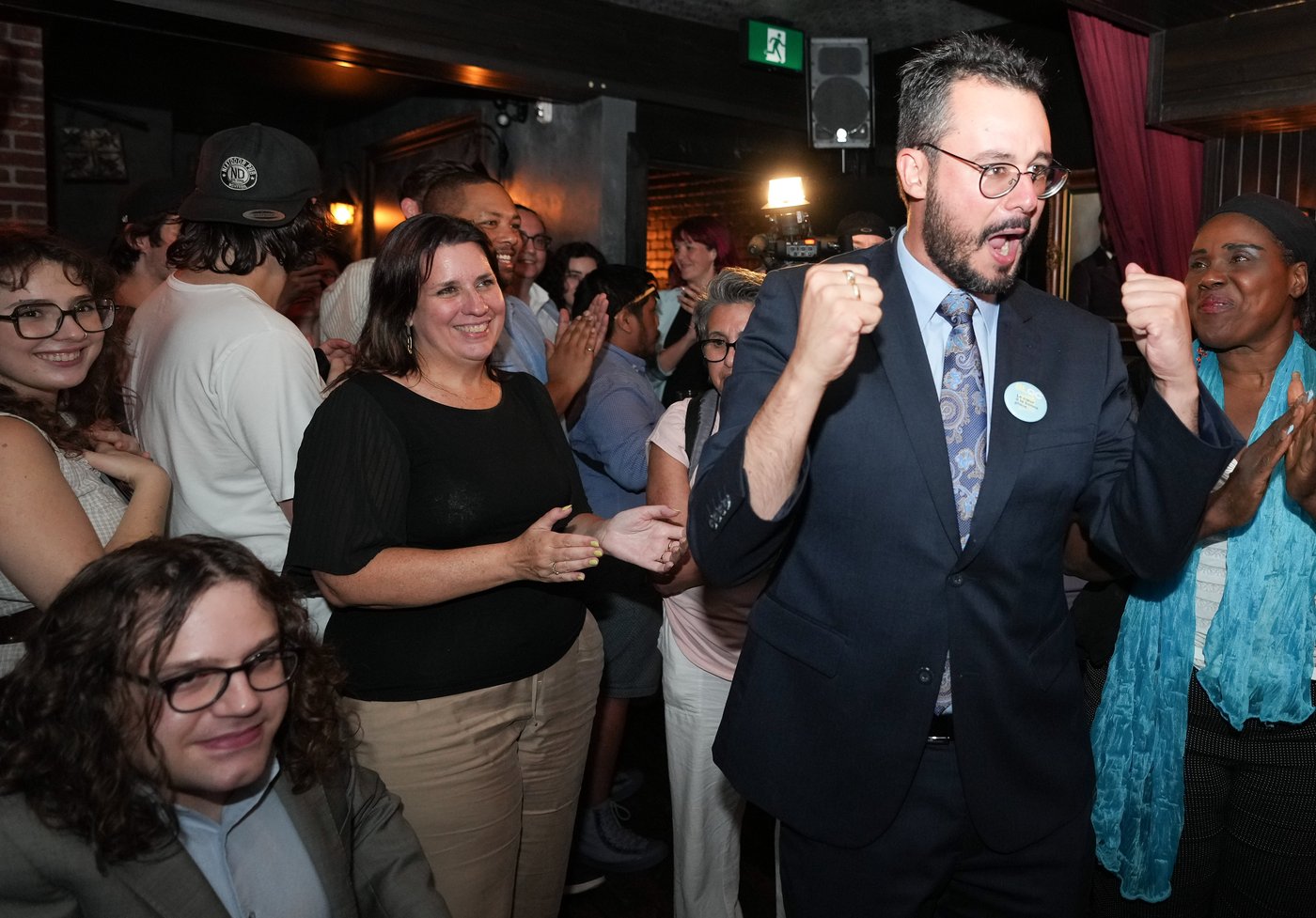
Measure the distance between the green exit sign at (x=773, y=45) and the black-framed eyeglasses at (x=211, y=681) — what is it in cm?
536

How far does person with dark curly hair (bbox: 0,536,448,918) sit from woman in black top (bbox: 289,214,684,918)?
365 millimetres

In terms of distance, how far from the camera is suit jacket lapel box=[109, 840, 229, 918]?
1172mm

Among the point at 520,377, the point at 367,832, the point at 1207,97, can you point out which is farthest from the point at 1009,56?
the point at 1207,97

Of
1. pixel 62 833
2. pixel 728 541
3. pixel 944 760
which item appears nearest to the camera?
pixel 62 833

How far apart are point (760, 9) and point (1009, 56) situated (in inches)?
193

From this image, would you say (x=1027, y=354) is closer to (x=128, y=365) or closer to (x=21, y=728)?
(x=21, y=728)

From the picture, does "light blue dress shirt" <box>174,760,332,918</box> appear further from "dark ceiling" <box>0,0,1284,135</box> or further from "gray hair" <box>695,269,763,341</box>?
"dark ceiling" <box>0,0,1284,135</box>

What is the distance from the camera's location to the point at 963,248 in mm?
1390

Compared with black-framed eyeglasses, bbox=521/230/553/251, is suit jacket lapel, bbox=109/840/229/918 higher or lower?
lower

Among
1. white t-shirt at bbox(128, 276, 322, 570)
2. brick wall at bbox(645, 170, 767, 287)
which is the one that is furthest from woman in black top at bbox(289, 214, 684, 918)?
brick wall at bbox(645, 170, 767, 287)

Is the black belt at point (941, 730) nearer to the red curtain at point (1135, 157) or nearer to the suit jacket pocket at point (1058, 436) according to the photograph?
the suit jacket pocket at point (1058, 436)

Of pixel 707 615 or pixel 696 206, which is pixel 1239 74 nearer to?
pixel 707 615

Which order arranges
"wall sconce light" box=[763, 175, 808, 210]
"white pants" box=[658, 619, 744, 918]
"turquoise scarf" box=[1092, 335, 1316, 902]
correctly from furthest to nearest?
"wall sconce light" box=[763, 175, 808, 210] < "white pants" box=[658, 619, 744, 918] < "turquoise scarf" box=[1092, 335, 1316, 902]

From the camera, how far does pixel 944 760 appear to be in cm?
141
